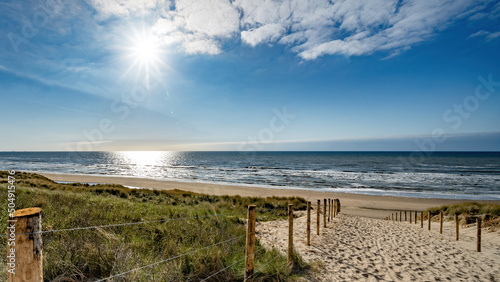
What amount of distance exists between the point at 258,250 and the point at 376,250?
4.43 m

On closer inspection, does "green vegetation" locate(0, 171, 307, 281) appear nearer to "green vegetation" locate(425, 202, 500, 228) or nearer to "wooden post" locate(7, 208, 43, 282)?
"wooden post" locate(7, 208, 43, 282)

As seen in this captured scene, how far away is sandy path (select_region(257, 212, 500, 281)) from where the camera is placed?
6176 millimetres

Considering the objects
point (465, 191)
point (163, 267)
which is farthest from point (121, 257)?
point (465, 191)

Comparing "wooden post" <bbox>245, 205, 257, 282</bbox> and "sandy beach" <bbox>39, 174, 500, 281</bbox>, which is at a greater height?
"wooden post" <bbox>245, 205, 257, 282</bbox>

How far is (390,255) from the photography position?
7.69m

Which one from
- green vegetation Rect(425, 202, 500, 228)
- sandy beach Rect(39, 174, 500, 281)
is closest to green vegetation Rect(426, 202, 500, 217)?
green vegetation Rect(425, 202, 500, 228)

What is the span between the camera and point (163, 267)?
4.39 m

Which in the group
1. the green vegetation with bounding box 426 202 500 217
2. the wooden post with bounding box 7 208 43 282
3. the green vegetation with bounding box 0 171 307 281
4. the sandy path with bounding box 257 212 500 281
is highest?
the wooden post with bounding box 7 208 43 282

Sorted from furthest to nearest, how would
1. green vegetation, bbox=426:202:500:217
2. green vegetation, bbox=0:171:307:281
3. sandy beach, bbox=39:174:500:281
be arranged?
1. green vegetation, bbox=426:202:500:217
2. sandy beach, bbox=39:174:500:281
3. green vegetation, bbox=0:171:307:281

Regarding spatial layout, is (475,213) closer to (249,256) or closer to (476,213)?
(476,213)

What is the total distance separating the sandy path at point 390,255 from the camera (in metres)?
6.18

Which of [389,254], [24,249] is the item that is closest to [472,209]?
→ [389,254]

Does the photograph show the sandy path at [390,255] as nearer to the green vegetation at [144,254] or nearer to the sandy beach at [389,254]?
the sandy beach at [389,254]

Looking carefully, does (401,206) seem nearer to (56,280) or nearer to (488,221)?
(488,221)
